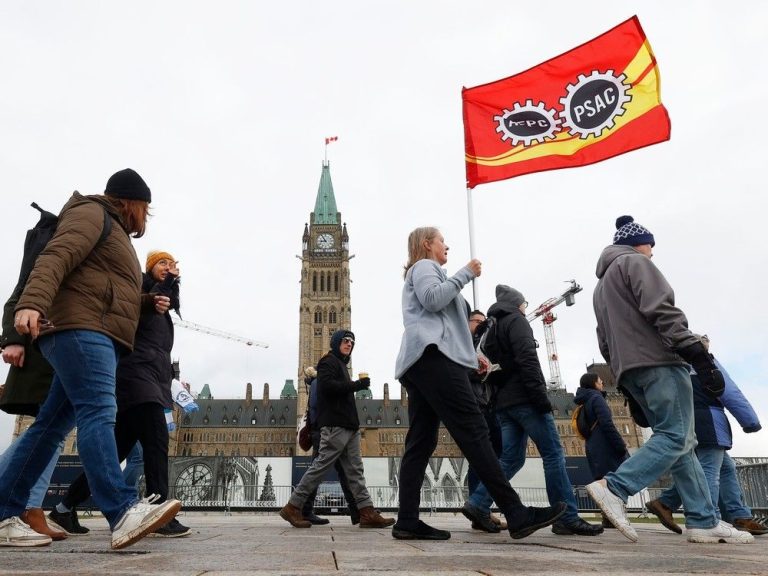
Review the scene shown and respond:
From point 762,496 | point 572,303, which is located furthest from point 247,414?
point 762,496

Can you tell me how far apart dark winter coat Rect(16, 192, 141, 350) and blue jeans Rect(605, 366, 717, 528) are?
10.7ft

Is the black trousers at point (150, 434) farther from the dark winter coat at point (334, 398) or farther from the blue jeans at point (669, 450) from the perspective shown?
the blue jeans at point (669, 450)

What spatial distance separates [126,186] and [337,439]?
3.66 metres

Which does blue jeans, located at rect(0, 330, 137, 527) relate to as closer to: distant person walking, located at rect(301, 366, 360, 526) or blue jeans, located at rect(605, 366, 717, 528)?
blue jeans, located at rect(605, 366, 717, 528)

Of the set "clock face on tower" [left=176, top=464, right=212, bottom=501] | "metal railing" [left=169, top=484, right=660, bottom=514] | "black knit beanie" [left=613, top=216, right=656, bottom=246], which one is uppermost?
"black knit beanie" [left=613, top=216, right=656, bottom=246]

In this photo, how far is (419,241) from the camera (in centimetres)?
465

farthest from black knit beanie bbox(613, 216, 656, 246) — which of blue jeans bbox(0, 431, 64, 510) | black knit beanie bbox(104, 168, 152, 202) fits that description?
blue jeans bbox(0, 431, 64, 510)

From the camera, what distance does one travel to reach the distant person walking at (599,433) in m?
6.71

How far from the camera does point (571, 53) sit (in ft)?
26.1

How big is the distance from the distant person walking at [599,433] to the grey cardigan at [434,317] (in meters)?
3.26

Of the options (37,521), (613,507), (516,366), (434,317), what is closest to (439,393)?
(434,317)

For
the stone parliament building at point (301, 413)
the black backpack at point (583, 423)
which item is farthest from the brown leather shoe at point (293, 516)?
the stone parliament building at point (301, 413)

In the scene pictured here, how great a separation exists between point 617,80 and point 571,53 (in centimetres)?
74

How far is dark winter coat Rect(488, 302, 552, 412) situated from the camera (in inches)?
198
